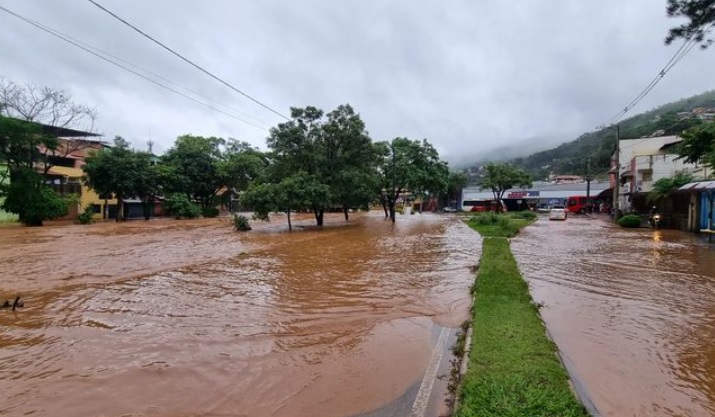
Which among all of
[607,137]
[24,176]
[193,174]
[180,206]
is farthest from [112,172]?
[607,137]

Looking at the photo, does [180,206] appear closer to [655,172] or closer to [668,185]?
[668,185]

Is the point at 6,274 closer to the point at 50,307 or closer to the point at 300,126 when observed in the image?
the point at 50,307

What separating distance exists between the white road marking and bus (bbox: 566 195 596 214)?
184 ft

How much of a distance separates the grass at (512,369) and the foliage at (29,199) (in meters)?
38.3

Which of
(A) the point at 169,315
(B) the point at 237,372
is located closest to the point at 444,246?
(A) the point at 169,315

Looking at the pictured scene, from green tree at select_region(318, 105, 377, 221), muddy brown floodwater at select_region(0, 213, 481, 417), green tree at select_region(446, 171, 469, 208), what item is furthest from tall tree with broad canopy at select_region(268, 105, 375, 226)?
green tree at select_region(446, 171, 469, 208)

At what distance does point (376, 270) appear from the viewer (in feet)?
37.3

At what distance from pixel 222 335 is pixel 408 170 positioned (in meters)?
35.0


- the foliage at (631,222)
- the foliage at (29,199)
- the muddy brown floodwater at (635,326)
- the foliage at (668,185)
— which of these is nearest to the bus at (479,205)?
the foliage at (631,222)

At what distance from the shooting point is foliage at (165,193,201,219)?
4416cm

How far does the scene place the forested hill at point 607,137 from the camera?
51.8 m

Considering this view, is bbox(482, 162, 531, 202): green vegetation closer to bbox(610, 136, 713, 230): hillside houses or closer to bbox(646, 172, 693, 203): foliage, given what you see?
bbox(610, 136, 713, 230): hillside houses

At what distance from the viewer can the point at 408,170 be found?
130 feet

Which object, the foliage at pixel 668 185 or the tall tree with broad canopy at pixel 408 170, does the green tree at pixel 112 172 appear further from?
the foliage at pixel 668 185
